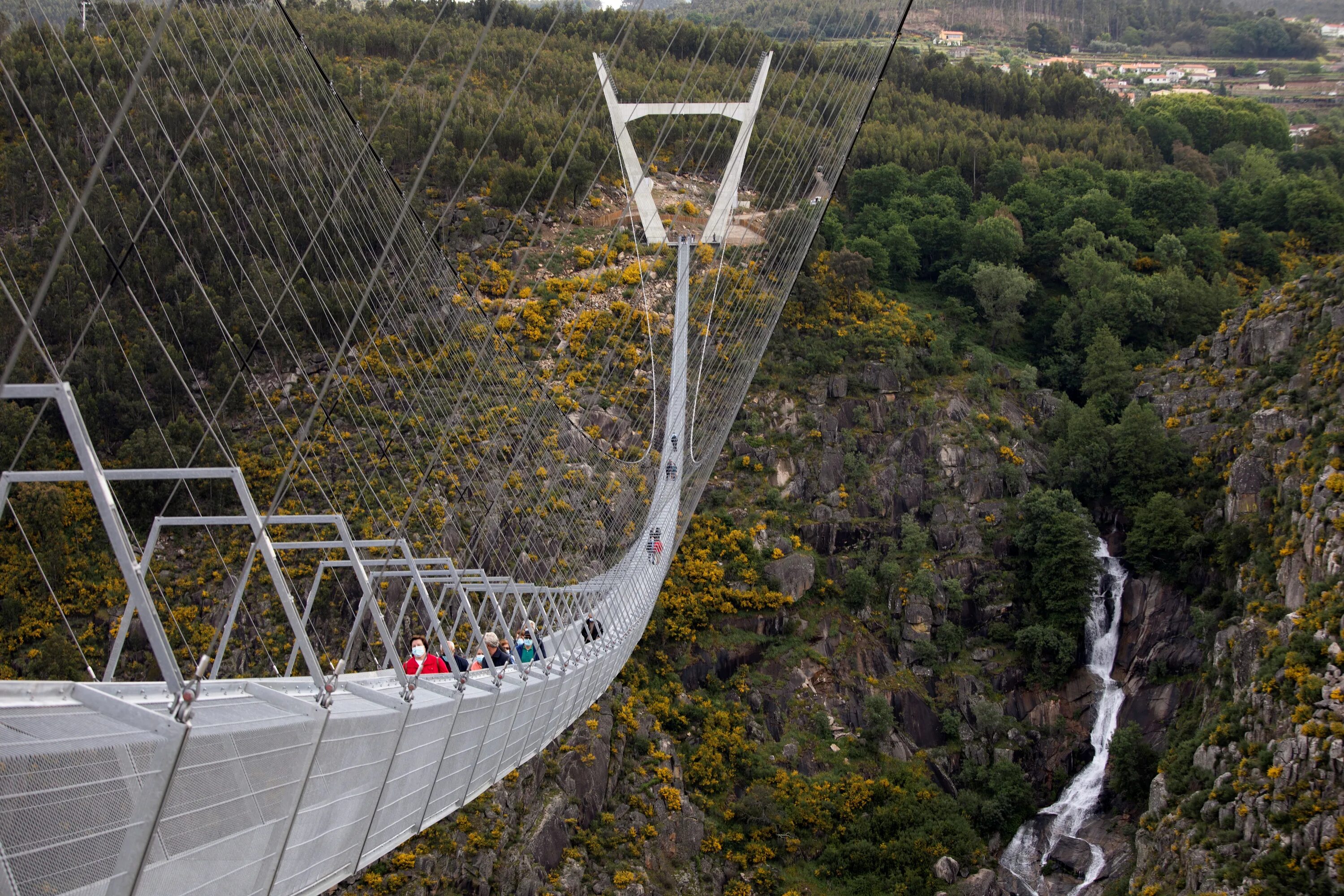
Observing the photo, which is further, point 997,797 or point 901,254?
point 901,254

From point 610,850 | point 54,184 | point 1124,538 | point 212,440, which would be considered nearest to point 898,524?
point 1124,538

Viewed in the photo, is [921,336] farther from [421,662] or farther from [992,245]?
[421,662]

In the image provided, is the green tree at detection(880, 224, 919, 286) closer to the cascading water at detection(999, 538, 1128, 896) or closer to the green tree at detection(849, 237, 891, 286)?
the green tree at detection(849, 237, 891, 286)

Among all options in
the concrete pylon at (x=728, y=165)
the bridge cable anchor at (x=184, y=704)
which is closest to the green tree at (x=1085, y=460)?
the concrete pylon at (x=728, y=165)

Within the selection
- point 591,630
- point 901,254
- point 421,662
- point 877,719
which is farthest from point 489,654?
point 901,254

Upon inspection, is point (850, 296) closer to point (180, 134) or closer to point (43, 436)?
point (180, 134)
